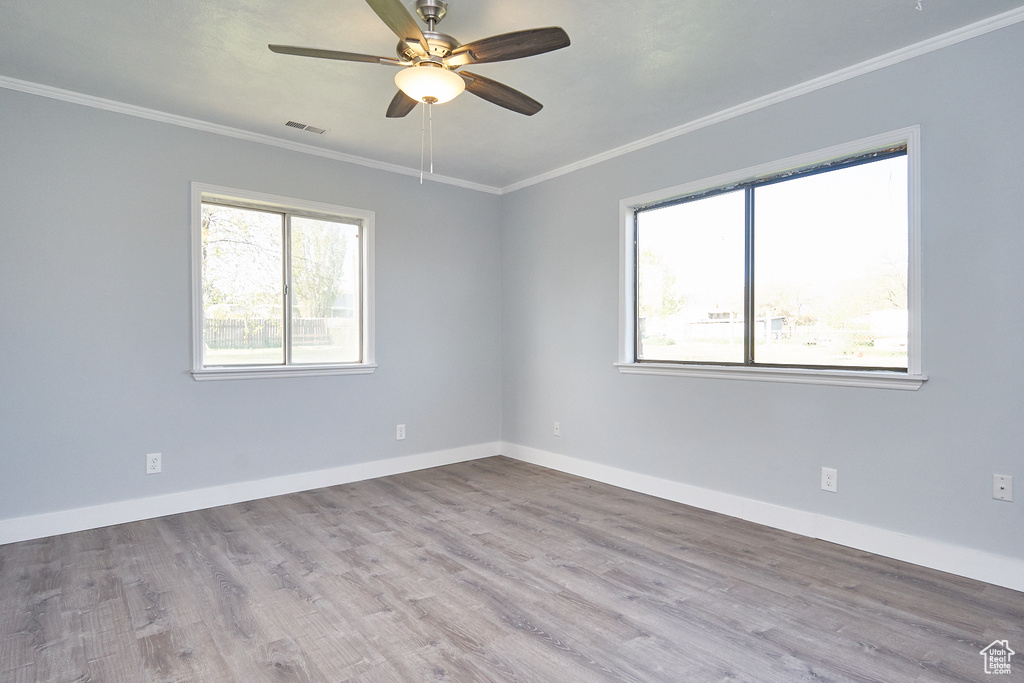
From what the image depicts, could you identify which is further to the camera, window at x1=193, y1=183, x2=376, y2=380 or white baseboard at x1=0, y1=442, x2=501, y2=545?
window at x1=193, y1=183, x2=376, y2=380

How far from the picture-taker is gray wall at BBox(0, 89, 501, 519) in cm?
310

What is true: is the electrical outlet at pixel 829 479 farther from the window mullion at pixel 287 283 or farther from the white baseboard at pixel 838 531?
the window mullion at pixel 287 283

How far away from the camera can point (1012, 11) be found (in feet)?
7.84

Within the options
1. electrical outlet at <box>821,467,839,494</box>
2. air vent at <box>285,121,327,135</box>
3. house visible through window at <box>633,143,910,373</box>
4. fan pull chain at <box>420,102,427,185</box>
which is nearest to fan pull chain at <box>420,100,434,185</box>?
fan pull chain at <box>420,102,427,185</box>

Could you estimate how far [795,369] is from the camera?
320 centimetres

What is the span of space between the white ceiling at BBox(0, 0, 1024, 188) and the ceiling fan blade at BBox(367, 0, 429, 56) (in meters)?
0.37

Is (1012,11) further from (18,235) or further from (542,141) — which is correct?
(18,235)

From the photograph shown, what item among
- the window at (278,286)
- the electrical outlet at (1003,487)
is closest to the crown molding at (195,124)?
the window at (278,286)

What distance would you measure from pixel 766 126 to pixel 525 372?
2.85 m

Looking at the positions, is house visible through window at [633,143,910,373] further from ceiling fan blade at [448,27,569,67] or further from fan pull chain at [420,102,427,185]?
ceiling fan blade at [448,27,569,67]

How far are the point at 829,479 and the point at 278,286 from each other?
396 centimetres

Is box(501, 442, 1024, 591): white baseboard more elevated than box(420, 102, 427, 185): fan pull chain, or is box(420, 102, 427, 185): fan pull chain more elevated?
box(420, 102, 427, 185): fan pull chain

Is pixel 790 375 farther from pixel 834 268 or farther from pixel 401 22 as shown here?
pixel 401 22

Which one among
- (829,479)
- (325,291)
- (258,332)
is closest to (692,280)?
(829,479)
